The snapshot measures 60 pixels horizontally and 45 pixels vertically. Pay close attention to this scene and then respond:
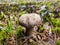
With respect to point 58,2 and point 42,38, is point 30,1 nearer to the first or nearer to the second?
point 58,2

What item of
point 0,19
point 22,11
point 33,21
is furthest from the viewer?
point 22,11

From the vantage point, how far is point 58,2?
4574 mm

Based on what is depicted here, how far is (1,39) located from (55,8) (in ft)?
6.06

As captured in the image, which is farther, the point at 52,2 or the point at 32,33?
the point at 52,2

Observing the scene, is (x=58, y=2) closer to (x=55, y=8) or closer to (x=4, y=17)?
(x=55, y=8)

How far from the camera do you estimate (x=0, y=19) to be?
376cm

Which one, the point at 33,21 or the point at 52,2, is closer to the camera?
the point at 33,21

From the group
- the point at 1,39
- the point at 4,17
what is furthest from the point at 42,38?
the point at 4,17

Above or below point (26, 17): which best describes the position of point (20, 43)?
below

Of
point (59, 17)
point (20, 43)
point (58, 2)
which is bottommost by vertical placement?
point (20, 43)

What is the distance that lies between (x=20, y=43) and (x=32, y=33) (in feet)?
1.00

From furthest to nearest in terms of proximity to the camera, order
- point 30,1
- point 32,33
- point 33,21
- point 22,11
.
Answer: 1. point 30,1
2. point 22,11
3. point 32,33
4. point 33,21

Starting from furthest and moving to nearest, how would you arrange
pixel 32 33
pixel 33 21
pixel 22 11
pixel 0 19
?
pixel 22 11, pixel 0 19, pixel 32 33, pixel 33 21

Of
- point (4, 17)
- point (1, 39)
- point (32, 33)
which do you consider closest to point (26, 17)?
point (32, 33)
